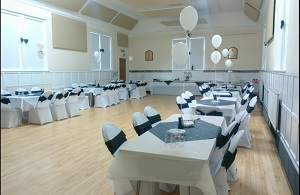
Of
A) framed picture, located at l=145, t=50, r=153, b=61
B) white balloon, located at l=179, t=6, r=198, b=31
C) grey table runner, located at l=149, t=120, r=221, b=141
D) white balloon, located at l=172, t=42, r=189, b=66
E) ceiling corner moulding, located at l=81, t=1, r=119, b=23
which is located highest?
ceiling corner moulding, located at l=81, t=1, r=119, b=23

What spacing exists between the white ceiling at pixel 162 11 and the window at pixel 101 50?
984mm

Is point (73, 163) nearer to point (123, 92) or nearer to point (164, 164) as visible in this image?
point (164, 164)

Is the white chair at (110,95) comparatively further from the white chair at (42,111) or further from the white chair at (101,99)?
the white chair at (42,111)

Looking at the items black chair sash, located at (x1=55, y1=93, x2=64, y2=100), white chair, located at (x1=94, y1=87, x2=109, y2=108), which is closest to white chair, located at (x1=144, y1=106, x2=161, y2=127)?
black chair sash, located at (x1=55, y1=93, x2=64, y2=100)

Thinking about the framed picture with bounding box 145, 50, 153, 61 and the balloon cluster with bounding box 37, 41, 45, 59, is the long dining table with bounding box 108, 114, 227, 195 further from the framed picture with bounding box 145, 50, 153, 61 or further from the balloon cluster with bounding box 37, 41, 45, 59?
the framed picture with bounding box 145, 50, 153, 61

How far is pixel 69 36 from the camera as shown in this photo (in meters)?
10.9

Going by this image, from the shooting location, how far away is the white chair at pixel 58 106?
716cm

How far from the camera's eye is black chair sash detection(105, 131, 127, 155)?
2588 mm

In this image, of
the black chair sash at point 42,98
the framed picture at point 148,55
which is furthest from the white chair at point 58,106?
the framed picture at point 148,55

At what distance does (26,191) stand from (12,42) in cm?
709

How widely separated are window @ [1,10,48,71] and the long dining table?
24.1 ft

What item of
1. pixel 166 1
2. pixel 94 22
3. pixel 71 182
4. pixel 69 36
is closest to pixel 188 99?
pixel 71 182

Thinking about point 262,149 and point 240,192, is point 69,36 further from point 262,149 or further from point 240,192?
point 240,192

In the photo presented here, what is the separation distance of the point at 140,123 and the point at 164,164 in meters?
1.14
